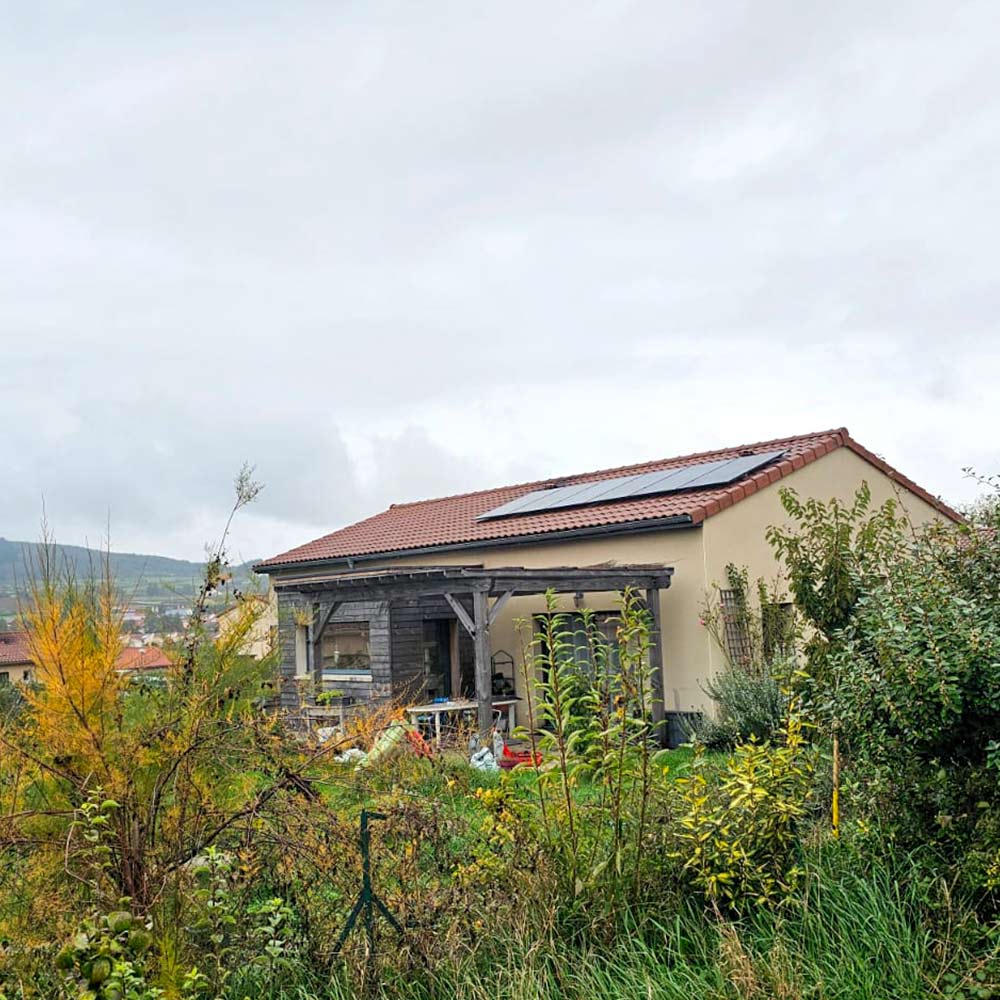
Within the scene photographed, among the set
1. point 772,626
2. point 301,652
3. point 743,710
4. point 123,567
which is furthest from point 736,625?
point 123,567

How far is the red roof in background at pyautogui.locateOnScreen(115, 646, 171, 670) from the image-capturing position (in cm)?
430

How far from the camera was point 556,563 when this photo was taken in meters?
17.0

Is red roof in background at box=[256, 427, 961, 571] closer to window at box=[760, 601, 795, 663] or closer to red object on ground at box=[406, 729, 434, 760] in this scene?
window at box=[760, 601, 795, 663]

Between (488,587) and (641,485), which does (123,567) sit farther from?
(641,485)

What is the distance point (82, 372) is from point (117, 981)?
351 inches

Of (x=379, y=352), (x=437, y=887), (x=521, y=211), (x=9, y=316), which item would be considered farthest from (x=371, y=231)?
(x=437, y=887)

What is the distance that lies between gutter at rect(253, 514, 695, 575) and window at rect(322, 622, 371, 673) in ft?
4.55

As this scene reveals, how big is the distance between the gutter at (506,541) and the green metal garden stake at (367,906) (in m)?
8.20

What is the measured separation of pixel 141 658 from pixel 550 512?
1430cm

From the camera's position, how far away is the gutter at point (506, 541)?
1488cm

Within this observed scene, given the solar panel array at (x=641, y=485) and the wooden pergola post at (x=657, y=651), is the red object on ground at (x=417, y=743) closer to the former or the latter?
the wooden pergola post at (x=657, y=651)

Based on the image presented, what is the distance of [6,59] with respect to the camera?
27.4ft

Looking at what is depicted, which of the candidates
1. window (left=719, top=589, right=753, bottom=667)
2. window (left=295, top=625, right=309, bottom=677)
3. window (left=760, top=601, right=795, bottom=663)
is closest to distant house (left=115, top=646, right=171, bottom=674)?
window (left=760, top=601, right=795, bottom=663)

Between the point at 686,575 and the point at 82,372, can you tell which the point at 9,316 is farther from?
the point at 686,575
